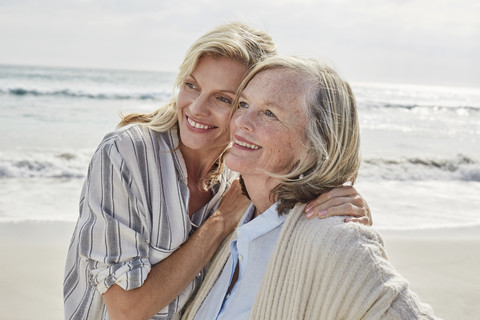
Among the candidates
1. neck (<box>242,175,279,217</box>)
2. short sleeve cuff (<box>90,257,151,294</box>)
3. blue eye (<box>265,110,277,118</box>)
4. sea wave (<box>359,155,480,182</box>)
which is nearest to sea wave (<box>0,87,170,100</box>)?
sea wave (<box>359,155,480,182</box>)

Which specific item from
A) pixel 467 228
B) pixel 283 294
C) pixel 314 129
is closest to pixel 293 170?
pixel 314 129

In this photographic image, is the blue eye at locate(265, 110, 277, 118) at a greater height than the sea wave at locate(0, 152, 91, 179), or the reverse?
the blue eye at locate(265, 110, 277, 118)

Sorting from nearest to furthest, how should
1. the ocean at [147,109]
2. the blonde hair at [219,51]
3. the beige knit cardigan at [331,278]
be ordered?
the beige knit cardigan at [331,278] → the blonde hair at [219,51] → the ocean at [147,109]

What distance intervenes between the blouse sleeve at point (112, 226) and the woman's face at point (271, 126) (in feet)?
1.44

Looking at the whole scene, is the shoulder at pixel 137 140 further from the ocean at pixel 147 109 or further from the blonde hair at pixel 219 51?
the ocean at pixel 147 109

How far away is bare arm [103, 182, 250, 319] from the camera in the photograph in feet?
7.41

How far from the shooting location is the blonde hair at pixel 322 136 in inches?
78.9

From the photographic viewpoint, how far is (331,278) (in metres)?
1.79

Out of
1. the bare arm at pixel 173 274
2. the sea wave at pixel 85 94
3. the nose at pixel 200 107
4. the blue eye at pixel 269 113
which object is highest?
the blue eye at pixel 269 113

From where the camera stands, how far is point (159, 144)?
98.2 inches

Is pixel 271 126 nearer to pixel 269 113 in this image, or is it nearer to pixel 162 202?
pixel 269 113

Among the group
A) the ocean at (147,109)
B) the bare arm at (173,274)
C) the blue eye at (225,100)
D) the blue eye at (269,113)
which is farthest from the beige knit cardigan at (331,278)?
the ocean at (147,109)

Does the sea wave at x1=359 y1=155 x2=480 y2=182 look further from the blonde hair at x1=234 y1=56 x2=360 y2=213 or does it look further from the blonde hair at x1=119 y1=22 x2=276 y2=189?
the blonde hair at x1=234 y1=56 x2=360 y2=213

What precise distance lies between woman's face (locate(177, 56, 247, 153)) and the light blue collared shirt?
0.53 m
